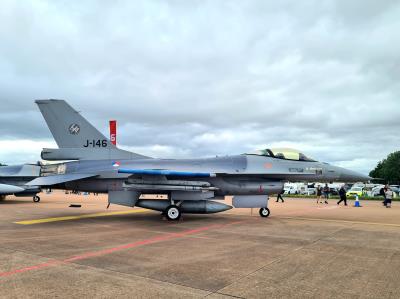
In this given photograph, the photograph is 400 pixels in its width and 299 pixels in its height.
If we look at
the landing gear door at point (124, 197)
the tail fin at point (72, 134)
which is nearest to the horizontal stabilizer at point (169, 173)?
the landing gear door at point (124, 197)

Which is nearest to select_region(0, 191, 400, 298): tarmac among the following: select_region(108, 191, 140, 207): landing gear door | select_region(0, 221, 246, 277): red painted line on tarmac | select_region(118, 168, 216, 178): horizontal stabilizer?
select_region(0, 221, 246, 277): red painted line on tarmac

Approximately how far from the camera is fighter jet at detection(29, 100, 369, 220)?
35.4 ft

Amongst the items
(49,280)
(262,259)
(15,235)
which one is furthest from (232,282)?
(15,235)

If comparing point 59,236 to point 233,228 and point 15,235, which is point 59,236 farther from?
point 233,228

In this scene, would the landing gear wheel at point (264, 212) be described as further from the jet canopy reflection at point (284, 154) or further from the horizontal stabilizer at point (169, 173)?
the horizontal stabilizer at point (169, 173)

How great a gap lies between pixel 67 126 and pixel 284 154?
8.20m

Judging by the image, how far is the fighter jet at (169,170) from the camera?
10781 mm

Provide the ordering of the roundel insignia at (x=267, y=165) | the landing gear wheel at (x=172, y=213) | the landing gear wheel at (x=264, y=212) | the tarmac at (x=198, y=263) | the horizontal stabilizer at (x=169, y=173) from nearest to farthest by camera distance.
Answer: the tarmac at (x=198, y=263)
the horizontal stabilizer at (x=169, y=173)
the landing gear wheel at (x=172, y=213)
the roundel insignia at (x=267, y=165)
the landing gear wheel at (x=264, y=212)

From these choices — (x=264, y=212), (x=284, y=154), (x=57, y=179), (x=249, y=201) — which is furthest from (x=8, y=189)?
(x=284, y=154)

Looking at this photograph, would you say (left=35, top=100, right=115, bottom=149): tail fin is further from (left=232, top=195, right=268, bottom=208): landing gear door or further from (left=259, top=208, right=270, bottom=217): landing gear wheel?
(left=259, top=208, right=270, bottom=217): landing gear wheel

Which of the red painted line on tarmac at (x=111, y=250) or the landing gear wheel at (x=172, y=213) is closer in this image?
the red painted line on tarmac at (x=111, y=250)

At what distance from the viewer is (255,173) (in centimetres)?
1124

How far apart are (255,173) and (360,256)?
563 centimetres

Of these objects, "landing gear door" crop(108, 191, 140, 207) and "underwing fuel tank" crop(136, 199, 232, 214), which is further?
"landing gear door" crop(108, 191, 140, 207)
